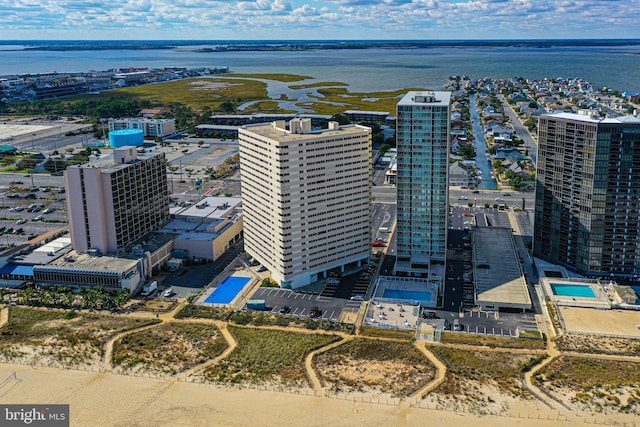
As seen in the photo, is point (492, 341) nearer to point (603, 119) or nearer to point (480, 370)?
point (480, 370)

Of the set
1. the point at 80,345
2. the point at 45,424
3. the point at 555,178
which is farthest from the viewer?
the point at 555,178

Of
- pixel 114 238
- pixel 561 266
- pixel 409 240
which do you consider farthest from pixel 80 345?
pixel 561 266

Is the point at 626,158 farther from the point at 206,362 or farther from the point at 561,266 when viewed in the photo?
the point at 206,362

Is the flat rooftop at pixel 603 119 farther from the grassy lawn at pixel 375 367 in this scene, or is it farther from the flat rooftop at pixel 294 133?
the grassy lawn at pixel 375 367

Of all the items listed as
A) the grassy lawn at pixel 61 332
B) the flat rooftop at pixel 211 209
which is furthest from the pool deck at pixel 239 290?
the flat rooftop at pixel 211 209

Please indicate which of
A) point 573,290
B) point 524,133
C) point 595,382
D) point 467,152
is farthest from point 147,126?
point 595,382
